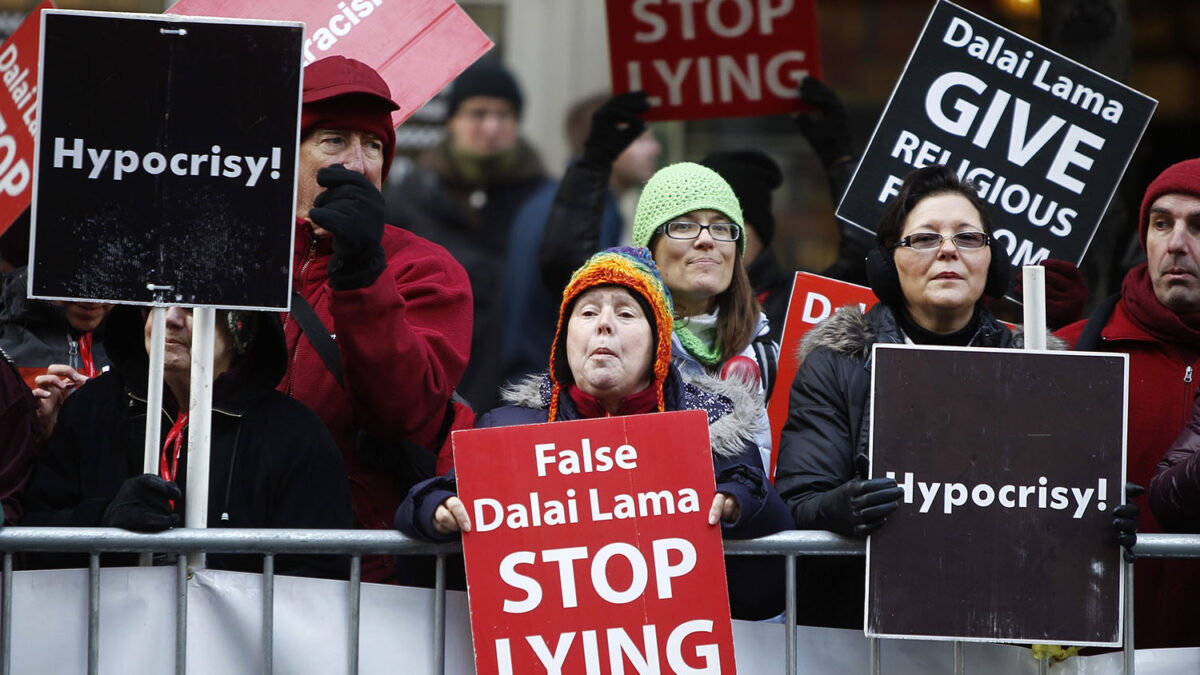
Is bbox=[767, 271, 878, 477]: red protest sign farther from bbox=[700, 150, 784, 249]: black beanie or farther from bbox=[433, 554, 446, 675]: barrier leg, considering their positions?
bbox=[433, 554, 446, 675]: barrier leg

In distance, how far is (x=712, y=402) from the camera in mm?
4258

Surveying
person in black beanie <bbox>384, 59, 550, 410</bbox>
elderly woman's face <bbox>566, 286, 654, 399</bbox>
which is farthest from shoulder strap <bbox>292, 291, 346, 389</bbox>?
person in black beanie <bbox>384, 59, 550, 410</bbox>

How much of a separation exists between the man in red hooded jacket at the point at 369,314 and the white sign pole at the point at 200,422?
33 cm

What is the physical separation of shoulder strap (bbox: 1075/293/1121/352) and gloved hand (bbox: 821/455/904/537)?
3.83 ft

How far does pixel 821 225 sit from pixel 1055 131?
3982 mm

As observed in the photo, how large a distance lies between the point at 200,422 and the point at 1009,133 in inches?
107

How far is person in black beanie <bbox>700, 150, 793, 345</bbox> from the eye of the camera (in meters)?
5.86

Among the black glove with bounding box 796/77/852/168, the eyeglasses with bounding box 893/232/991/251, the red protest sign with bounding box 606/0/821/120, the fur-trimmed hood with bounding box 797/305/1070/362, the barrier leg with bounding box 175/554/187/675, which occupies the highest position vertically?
the red protest sign with bounding box 606/0/821/120

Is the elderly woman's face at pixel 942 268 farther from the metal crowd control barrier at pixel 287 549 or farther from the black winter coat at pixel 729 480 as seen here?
the metal crowd control barrier at pixel 287 549

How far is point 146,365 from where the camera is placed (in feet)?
13.8

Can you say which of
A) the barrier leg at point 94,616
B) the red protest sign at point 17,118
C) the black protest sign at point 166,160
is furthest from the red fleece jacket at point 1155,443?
the red protest sign at point 17,118

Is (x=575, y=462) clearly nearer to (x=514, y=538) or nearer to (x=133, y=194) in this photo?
(x=514, y=538)

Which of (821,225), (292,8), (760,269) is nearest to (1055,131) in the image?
(760,269)

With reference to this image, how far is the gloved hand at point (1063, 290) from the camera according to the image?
17.1 feet
